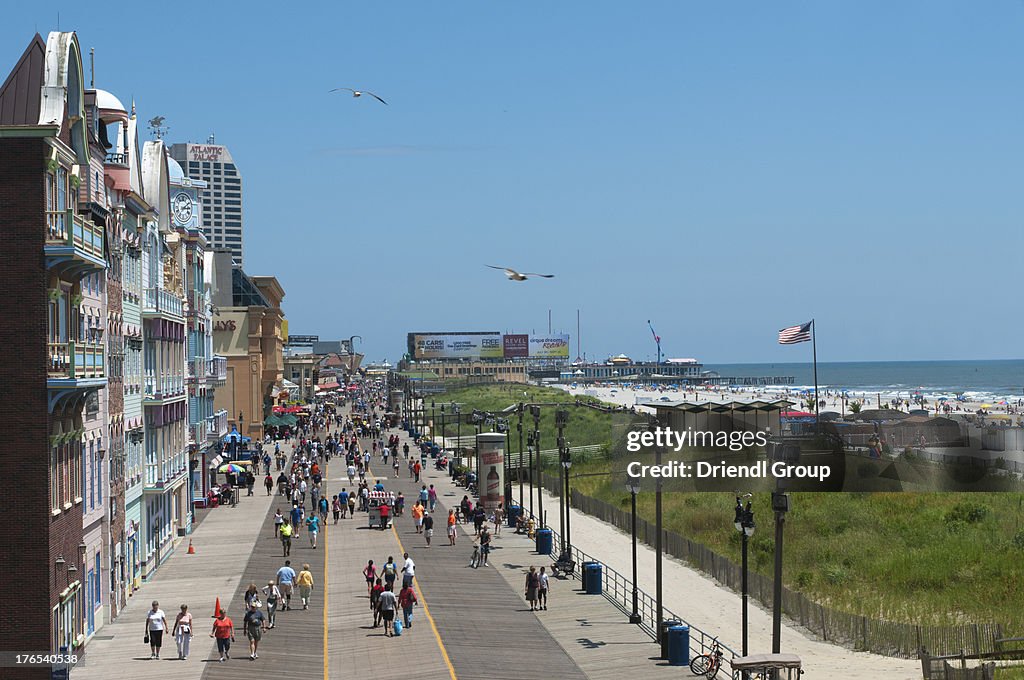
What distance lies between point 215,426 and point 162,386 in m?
16.9

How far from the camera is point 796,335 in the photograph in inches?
3226

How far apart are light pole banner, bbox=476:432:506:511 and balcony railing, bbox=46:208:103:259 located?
1119 inches

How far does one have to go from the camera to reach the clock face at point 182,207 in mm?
72375

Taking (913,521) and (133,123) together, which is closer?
(133,123)

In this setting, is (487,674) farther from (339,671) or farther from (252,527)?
(252,527)

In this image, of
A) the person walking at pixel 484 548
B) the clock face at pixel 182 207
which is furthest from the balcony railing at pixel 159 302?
the clock face at pixel 182 207

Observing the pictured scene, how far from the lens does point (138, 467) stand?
41969 millimetres

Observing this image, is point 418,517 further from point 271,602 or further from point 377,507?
point 271,602

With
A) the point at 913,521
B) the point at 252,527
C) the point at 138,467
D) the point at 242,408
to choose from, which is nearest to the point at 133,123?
the point at 138,467

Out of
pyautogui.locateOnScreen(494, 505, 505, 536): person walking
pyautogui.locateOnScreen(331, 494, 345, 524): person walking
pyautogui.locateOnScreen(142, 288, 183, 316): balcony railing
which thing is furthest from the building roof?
pyautogui.locateOnScreen(331, 494, 345, 524): person walking

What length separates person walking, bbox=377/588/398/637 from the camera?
3219cm

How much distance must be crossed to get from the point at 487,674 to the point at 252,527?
2814 centimetres

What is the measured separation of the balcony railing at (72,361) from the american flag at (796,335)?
57.4m

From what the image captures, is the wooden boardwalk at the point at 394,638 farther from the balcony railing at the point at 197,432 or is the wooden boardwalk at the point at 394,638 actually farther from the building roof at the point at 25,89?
the building roof at the point at 25,89
